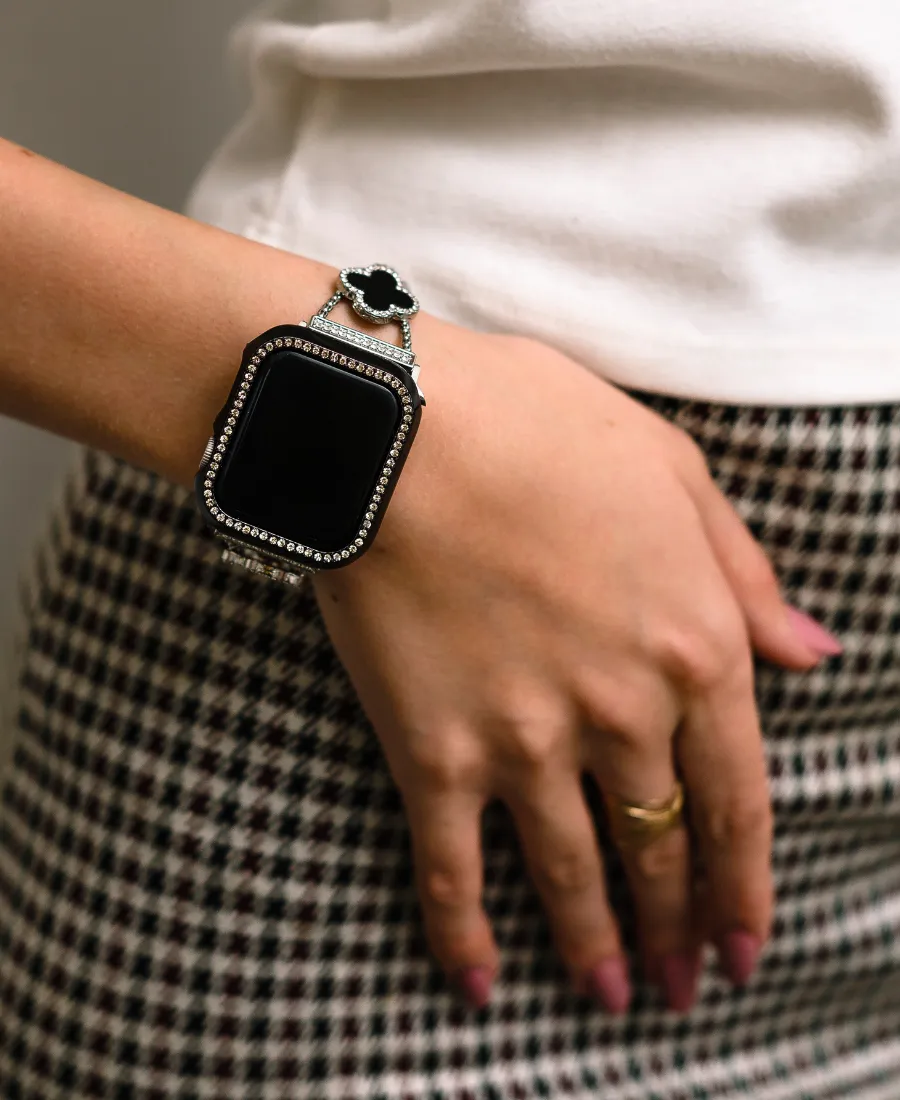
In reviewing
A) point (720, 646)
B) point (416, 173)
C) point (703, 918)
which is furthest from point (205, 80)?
point (703, 918)

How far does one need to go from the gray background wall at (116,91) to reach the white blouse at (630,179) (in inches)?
15.9

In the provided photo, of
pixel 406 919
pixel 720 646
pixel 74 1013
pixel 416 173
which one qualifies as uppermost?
pixel 416 173

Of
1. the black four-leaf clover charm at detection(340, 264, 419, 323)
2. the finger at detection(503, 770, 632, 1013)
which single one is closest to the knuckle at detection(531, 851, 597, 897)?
the finger at detection(503, 770, 632, 1013)

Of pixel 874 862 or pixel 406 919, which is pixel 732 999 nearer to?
pixel 874 862

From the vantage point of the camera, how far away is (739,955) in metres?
0.65

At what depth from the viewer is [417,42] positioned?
56cm

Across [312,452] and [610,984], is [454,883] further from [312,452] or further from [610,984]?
[312,452]

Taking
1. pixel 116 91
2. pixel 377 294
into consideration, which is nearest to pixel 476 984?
pixel 377 294

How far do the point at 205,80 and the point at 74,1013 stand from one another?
968 mm

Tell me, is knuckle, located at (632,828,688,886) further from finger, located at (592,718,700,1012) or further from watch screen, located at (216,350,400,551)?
watch screen, located at (216,350,400,551)

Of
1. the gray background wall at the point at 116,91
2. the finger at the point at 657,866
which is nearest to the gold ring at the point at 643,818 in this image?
the finger at the point at 657,866

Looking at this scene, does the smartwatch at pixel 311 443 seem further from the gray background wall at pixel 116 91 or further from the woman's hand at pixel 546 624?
the gray background wall at pixel 116 91

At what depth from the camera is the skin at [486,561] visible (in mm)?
502

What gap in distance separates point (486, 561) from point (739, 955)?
360 mm
